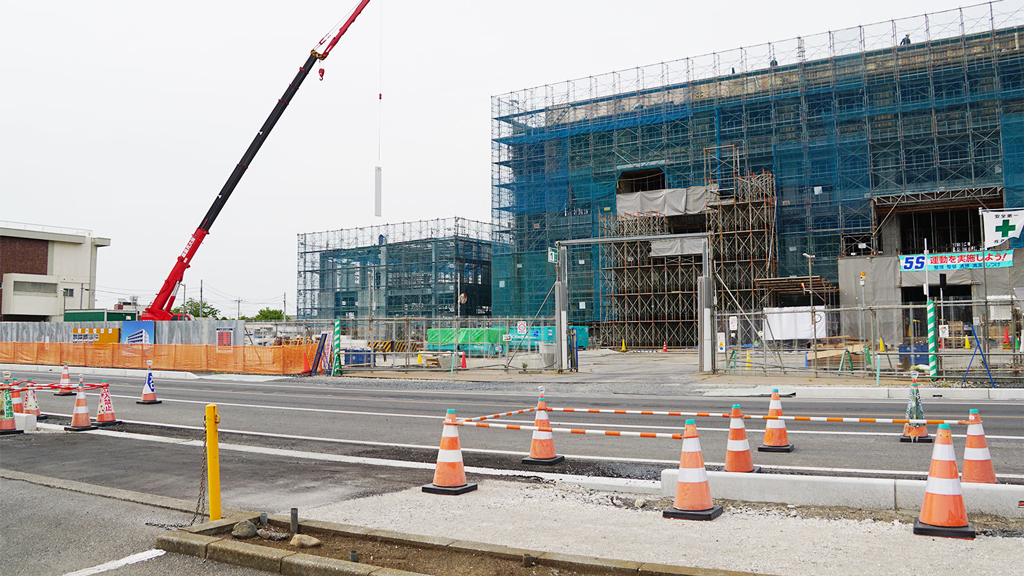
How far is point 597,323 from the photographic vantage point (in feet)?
210

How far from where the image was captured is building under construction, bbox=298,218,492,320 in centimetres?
8200

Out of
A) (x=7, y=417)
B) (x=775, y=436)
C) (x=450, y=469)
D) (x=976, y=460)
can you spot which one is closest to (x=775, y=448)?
(x=775, y=436)

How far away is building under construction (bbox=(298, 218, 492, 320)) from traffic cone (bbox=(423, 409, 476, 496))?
2696 inches

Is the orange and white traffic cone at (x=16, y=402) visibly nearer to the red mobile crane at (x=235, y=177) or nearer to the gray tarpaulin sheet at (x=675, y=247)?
the red mobile crane at (x=235, y=177)

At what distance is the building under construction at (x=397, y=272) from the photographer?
Result: 3228 inches

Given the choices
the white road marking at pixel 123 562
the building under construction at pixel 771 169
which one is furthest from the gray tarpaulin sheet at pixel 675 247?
the white road marking at pixel 123 562

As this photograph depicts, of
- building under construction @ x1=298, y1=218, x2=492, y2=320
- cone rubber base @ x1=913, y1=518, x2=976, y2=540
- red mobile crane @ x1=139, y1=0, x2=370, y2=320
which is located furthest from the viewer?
building under construction @ x1=298, y1=218, x2=492, y2=320

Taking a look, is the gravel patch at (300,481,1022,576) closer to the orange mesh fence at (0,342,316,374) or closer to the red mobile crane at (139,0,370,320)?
the orange mesh fence at (0,342,316,374)

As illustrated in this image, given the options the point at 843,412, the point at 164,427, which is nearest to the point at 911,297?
the point at 843,412

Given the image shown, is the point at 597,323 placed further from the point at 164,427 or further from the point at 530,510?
the point at 530,510

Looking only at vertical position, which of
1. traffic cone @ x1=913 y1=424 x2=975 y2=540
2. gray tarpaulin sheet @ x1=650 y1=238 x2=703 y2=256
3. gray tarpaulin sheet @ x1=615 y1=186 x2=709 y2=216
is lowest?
traffic cone @ x1=913 y1=424 x2=975 y2=540

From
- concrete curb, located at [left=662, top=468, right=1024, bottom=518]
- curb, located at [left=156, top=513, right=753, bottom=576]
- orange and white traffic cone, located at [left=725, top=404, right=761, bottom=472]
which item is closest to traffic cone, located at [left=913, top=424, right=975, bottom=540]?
concrete curb, located at [left=662, top=468, right=1024, bottom=518]

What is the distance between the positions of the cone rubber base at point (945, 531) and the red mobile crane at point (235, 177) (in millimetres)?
38621

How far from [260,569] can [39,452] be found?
27.2 feet
